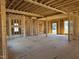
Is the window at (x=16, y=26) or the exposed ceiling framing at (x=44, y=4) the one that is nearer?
the exposed ceiling framing at (x=44, y=4)

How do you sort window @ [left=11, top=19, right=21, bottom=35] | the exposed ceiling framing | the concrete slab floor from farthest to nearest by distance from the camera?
window @ [left=11, top=19, right=21, bottom=35] < the exposed ceiling framing < the concrete slab floor

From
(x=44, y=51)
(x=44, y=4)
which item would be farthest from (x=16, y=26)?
(x=44, y=51)

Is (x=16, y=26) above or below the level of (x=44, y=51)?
above

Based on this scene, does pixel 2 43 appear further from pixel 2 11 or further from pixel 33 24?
pixel 33 24

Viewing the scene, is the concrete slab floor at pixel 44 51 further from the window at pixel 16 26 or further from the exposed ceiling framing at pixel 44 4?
the window at pixel 16 26

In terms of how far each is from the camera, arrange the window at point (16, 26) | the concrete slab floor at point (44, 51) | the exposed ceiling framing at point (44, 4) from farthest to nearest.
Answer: the window at point (16, 26)
the exposed ceiling framing at point (44, 4)
the concrete slab floor at point (44, 51)

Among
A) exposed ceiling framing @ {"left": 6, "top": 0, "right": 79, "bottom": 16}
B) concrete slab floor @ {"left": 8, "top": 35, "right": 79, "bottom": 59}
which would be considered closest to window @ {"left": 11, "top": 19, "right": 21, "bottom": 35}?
exposed ceiling framing @ {"left": 6, "top": 0, "right": 79, "bottom": 16}

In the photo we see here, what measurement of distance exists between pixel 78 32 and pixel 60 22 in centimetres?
424

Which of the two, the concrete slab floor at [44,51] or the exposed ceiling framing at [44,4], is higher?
the exposed ceiling framing at [44,4]

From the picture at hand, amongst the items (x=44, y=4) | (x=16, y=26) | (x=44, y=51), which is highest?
(x=44, y=4)

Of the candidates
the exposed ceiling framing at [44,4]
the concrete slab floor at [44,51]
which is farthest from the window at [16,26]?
the concrete slab floor at [44,51]

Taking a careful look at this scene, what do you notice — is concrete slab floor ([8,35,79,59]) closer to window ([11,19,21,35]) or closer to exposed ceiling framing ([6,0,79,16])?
exposed ceiling framing ([6,0,79,16])

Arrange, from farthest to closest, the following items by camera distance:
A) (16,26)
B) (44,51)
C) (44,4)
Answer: (16,26)
(44,4)
(44,51)

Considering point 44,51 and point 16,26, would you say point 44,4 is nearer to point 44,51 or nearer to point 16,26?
point 44,51
